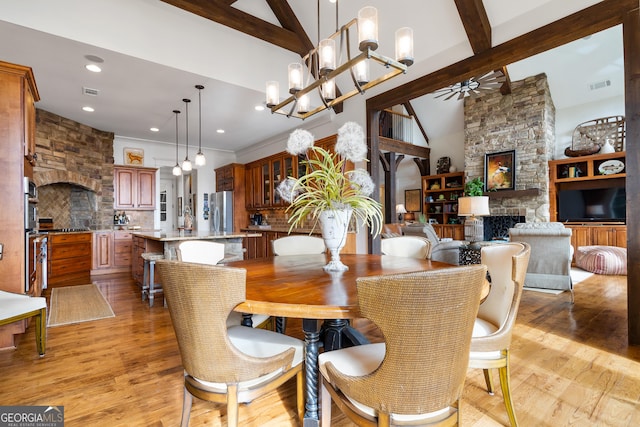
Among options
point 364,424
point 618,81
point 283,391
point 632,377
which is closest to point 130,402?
point 283,391

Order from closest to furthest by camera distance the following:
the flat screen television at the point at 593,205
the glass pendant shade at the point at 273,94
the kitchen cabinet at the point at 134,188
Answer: the glass pendant shade at the point at 273,94 < the flat screen television at the point at 593,205 < the kitchen cabinet at the point at 134,188

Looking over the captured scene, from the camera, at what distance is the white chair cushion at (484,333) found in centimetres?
144

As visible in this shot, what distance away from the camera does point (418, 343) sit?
902mm

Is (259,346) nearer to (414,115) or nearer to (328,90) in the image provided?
(328,90)

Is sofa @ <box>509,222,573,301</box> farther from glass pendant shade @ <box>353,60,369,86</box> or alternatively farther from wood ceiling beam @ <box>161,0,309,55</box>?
wood ceiling beam @ <box>161,0,309,55</box>

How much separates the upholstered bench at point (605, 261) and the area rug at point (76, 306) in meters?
7.19

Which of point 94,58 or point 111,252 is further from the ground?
point 94,58

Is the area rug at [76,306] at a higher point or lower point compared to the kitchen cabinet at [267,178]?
lower

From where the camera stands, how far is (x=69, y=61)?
11.4 feet

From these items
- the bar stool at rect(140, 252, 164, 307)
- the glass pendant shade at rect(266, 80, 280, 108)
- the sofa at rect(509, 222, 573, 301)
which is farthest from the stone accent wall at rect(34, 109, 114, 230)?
the sofa at rect(509, 222, 573, 301)

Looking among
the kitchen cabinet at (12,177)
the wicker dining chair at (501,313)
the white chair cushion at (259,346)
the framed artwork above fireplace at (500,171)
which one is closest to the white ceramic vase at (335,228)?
the white chair cushion at (259,346)

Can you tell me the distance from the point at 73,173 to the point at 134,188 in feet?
3.66

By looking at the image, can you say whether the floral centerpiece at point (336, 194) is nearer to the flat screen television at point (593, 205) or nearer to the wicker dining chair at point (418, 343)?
the wicker dining chair at point (418, 343)

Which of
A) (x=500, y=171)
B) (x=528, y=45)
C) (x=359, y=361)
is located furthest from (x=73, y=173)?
(x=500, y=171)
